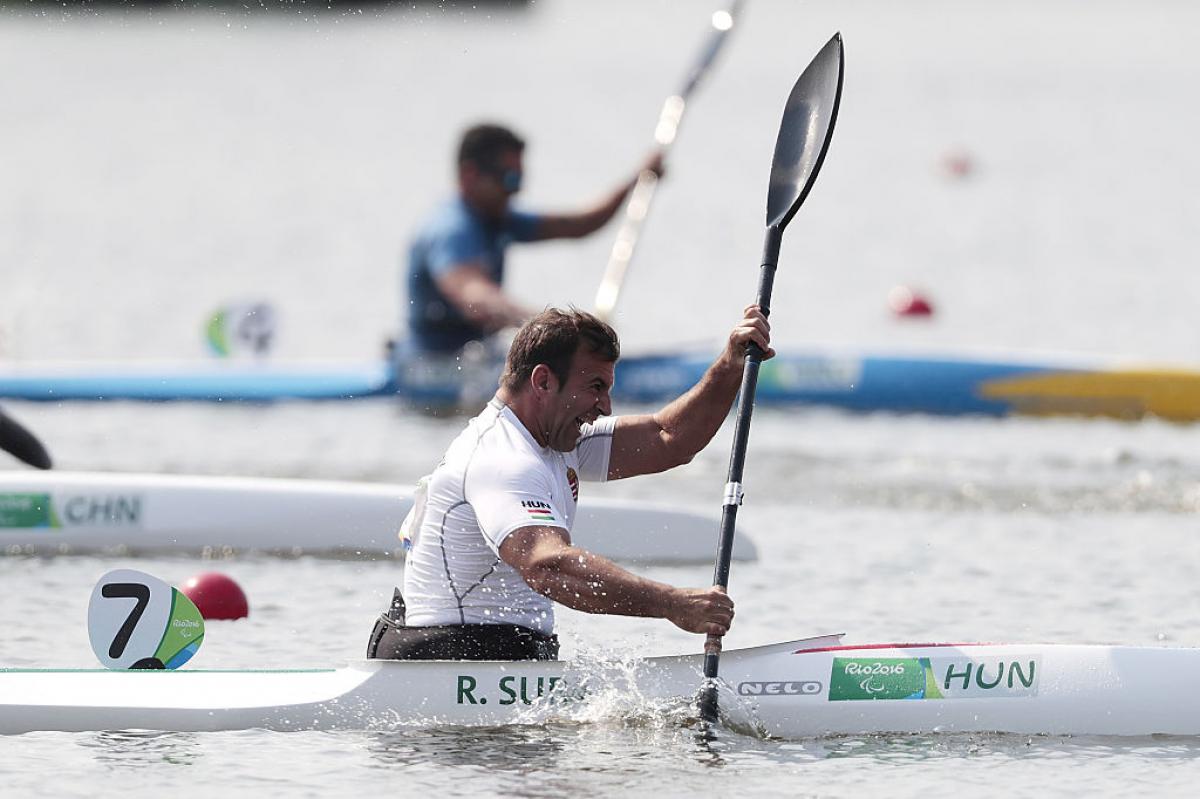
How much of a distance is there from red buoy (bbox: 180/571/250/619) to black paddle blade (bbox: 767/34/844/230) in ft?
9.03

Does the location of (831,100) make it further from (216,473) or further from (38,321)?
(38,321)

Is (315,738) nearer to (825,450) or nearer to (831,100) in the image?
(831,100)

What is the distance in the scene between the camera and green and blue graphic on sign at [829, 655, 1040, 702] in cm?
704

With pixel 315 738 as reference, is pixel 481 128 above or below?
above

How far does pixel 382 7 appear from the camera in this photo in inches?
2913

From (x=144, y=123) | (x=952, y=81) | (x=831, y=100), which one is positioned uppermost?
(x=952, y=81)

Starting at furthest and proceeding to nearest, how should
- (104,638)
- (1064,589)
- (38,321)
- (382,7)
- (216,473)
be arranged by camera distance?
1. (382,7)
2. (38,321)
3. (216,473)
4. (1064,589)
5. (104,638)

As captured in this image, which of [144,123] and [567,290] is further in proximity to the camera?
[144,123]

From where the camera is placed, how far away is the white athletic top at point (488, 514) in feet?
21.6

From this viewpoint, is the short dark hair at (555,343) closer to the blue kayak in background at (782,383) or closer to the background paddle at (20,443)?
the background paddle at (20,443)

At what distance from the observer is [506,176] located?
1371 centimetres

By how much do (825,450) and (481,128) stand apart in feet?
9.06

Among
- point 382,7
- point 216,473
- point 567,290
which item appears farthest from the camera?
point 382,7

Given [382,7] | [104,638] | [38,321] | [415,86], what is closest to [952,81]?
[415,86]
